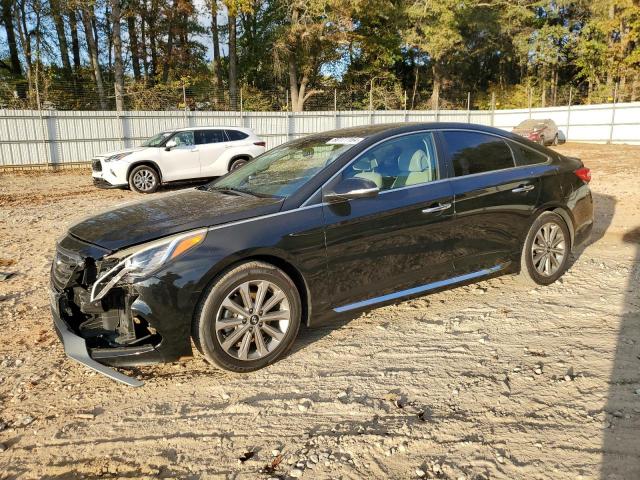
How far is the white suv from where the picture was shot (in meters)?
12.1

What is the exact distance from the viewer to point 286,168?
420 cm

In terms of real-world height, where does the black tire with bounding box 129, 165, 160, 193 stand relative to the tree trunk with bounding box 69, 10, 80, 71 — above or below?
below

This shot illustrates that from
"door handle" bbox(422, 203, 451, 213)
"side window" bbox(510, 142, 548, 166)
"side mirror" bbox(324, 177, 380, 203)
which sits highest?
"side window" bbox(510, 142, 548, 166)

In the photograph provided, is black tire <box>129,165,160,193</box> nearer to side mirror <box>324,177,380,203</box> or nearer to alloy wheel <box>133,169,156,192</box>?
alloy wheel <box>133,169,156,192</box>

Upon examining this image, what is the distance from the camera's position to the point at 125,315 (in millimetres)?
3186

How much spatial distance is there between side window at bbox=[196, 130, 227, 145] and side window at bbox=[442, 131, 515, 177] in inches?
382

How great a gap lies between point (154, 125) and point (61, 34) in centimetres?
1413

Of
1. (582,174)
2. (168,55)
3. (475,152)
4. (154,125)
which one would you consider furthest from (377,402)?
(168,55)

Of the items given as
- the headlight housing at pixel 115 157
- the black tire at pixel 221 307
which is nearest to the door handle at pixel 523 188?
the black tire at pixel 221 307

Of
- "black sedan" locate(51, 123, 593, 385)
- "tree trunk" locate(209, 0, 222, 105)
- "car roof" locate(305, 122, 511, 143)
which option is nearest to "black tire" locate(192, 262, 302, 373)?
"black sedan" locate(51, 123, 593, 385)

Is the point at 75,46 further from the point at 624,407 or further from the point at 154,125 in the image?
the point at 624,407

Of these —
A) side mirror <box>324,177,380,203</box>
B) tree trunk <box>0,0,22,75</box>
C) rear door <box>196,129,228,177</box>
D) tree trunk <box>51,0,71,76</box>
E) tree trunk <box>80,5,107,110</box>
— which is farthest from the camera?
tree trunk <box>0,0,22,75</box>

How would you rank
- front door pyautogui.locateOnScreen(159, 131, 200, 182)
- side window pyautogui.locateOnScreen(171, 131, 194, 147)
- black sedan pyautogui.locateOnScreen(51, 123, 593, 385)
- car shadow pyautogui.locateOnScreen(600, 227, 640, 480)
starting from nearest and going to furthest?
car shadow pyautogui.locateOnScreen(600, 227, 640, 480) → black sedan pyautogui.locateOnScreen(51, 123, 593, 385) → front door pyautogui.locateOnScreen(159, 131, 200, 182) → side window pyautogui.locateOnScreen(171, 131, 194, 147)

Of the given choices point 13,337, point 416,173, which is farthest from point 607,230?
point 13,337
